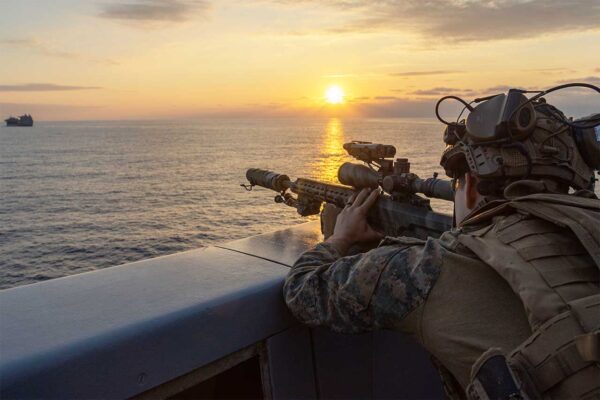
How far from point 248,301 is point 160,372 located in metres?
0.55

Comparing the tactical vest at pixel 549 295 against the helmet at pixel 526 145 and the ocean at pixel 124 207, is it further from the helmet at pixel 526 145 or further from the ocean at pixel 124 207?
the ocean at pixel 124 207

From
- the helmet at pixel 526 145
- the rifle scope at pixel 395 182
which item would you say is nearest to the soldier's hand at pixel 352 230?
the rifle scope at pixel 395 182

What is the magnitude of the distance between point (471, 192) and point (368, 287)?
96 centimetres

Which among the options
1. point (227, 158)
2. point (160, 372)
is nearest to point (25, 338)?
point (160, 372)

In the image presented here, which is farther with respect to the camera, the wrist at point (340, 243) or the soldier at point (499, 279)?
the wrist at point (340, 243)

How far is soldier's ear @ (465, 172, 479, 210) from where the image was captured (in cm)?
283

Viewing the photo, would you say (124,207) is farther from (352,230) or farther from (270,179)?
(352,230)

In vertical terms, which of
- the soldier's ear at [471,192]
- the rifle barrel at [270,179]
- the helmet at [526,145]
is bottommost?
the rifle barrel at [270,179]

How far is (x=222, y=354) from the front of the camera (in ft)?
7.81

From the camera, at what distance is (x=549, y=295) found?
174 cm

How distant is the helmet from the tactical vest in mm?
508

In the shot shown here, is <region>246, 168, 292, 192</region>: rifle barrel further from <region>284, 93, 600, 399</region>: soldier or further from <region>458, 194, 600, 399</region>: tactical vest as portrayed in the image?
<region>458, 194, 600, 399</region>: tactical vest

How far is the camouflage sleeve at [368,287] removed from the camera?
2176 millimetres

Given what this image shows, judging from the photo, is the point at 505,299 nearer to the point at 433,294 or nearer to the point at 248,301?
the point at 433,294
